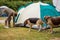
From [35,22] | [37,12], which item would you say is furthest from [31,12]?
[35,22]

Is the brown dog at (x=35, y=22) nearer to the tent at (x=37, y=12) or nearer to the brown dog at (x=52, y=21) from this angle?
the brown dog at (x=52, y=21)

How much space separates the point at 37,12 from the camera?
12.6 metres

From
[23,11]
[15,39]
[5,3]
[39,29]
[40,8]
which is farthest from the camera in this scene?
[5,3]

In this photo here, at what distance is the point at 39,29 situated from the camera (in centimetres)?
1141

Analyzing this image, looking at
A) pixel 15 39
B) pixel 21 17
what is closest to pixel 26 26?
pixel 21 17

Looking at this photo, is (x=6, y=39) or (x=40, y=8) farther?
(x=40, y=8)

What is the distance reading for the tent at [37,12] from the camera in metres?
12.4

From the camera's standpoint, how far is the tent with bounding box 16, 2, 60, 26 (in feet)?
40.8

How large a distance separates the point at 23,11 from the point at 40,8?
4.31 feet

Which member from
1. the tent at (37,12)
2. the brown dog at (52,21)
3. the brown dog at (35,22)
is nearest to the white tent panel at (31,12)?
the tent at (37,12)

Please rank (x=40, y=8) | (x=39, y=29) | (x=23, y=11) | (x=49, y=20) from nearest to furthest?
(x=49, y=20), (x=39, y=29), (x=40, y=8), (x=23, y=11)

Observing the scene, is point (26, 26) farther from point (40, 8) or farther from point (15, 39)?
point (15, 39)

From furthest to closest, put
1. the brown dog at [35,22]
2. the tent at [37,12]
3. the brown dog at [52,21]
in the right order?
1. the tent at [37,12]
2. the brown dog at [35,22]
3. the brown dog at [52,21]

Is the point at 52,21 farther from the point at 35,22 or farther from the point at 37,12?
the point at 37,12
